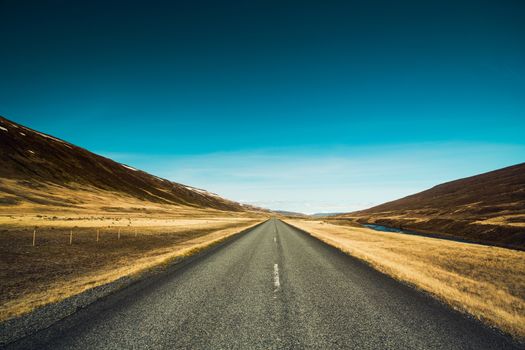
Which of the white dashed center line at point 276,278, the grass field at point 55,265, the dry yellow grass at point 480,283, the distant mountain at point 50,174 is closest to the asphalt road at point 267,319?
the white dashed center line at point 276,278

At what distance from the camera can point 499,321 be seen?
6.29 m

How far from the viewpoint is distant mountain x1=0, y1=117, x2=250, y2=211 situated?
66550 mm

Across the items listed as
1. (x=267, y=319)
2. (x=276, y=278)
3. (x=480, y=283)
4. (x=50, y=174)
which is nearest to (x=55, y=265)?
(x=276, y=278)

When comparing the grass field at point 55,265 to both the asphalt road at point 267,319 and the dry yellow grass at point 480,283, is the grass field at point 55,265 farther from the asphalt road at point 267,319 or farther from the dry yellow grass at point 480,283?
the dry yellow grass at point 480,283

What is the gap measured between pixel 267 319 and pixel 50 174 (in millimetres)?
120577

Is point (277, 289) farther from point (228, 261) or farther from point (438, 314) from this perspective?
point (228, 261)

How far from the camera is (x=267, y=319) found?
5.98m

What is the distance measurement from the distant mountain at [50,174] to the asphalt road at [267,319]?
63.4 m

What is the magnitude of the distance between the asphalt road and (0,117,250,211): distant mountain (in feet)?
208

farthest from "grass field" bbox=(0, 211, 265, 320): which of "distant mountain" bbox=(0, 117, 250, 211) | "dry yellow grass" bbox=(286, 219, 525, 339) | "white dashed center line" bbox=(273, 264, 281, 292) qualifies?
"distant mountain" bbox=(0, 117, 250, 211)

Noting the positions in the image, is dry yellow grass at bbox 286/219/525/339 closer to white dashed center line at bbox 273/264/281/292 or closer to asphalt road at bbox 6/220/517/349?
asphalt road at bbox 6/220/517/349

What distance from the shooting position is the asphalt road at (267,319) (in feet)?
16.2

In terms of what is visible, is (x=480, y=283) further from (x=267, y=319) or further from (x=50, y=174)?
(x=50, y=174)

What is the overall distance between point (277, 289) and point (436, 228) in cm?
6753
